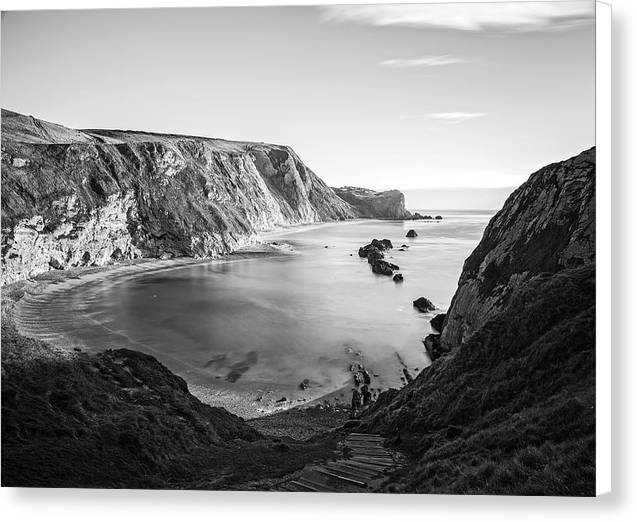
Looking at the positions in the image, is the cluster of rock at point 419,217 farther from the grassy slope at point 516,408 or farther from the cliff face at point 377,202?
the grassy slope at point 516,408

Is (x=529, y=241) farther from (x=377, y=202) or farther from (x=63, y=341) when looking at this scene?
(x=63, y=341)

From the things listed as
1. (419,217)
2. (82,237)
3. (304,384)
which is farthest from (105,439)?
(82,237)

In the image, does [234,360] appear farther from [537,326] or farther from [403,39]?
[403,39]

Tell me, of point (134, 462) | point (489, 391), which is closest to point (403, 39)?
point (489, 391)

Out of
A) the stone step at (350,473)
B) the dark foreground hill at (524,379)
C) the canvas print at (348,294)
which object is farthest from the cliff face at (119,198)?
the stone step at (350,473)

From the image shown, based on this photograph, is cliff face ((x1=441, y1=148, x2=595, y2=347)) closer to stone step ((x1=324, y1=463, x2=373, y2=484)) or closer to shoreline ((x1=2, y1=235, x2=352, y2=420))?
stone step ((x1=324, y1=463, x2=373, y2=484))

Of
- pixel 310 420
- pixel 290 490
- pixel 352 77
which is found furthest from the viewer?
pixel 310 420
